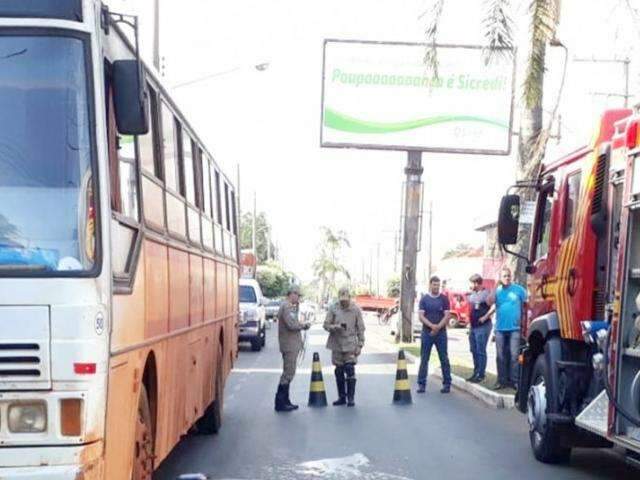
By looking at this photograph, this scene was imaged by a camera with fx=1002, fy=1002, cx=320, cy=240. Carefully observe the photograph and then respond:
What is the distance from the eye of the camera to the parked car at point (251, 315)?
27.4 meters

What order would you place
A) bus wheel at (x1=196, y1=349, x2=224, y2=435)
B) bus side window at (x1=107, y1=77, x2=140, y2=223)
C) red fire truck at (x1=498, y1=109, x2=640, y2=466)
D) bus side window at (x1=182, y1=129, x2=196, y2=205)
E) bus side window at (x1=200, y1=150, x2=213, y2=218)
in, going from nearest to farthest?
bus side window at (x1=107, y1=77, x2=140, y2=223) < red fire truck at (x1=498, y1=109, x2=640, y2=466) < bus side window at (x1=182, y1=129, x2=196, y2=205) < bus side window at (x1=200, y1=150, x2=213, y2=218) < bus wheel at (x1=196, y1=349, x2=224, y2=435)

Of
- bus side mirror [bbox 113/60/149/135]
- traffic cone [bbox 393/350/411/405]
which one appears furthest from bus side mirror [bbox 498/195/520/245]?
bus side mirror [bbox 113/60/149/135]

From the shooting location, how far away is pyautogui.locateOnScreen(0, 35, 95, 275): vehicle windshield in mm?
5137

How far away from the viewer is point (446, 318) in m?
16.4

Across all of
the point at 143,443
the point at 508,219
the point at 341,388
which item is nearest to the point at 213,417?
the point at 341,388

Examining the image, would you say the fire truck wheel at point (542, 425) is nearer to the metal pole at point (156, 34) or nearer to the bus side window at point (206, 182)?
the bus side window at point (206, 182)

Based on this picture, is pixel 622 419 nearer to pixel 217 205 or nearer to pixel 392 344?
pixel 217 205

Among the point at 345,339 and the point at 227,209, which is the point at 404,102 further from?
the point at 227,209

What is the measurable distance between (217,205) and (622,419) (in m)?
6.09

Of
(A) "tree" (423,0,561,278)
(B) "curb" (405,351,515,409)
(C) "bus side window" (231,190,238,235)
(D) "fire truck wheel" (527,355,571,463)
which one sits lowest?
(B) "curb" (405,351,515,409)

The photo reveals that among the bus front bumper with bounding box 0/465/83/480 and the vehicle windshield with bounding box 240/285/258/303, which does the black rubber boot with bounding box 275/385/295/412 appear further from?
the vehicle windshield with bounding box 240/285/258/303

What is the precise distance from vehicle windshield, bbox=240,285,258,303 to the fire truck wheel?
1797 cm

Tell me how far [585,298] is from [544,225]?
1990 mm

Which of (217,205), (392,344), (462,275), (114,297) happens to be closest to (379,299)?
(462,275)
